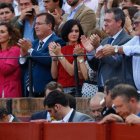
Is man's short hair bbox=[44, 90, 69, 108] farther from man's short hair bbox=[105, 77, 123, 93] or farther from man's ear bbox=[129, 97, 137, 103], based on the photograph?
man's ear bbox=[129, 97, 137, 103]

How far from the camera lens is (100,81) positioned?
597 inches

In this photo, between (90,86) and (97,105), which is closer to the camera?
(97,105)

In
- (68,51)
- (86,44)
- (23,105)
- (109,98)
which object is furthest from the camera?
(23,105)

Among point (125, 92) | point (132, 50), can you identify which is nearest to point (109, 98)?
point (125, 92)

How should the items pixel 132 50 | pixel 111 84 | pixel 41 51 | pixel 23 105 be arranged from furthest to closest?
pixel 23 105 < pixel 41 51 < pixel 132 50 < pixel 111 84

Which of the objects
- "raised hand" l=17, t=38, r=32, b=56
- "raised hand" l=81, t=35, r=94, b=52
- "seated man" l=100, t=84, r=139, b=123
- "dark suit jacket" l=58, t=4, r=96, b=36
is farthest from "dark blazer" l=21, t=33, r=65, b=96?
"seated man" l=100, t=84, r=139, b=123

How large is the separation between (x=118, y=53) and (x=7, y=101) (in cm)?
256

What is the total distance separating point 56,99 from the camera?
13.6m

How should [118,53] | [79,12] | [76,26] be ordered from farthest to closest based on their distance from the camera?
[79,12], [76,26], [118,53]

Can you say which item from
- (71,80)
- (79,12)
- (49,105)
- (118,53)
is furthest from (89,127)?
(79,12)

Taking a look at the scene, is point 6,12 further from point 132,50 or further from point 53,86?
point 132,50

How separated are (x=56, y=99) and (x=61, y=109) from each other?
17 cm

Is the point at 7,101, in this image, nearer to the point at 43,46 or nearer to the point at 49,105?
the point at 43,46

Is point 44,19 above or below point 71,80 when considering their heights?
above
